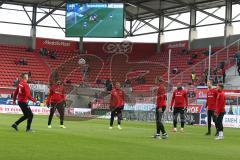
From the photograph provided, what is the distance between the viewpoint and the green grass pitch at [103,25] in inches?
1987

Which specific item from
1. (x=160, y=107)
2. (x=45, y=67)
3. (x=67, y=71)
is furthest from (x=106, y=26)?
(x=160, y=107)

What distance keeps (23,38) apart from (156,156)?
56054 mm

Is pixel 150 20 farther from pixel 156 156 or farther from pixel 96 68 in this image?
pixel 156 156

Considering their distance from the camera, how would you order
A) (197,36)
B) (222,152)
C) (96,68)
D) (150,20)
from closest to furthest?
(222,152)
(96,68)
(197,36)
(150,20)

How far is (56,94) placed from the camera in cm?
2462

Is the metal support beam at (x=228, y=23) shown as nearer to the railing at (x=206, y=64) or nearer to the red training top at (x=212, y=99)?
the railing at (x=206, y=64)

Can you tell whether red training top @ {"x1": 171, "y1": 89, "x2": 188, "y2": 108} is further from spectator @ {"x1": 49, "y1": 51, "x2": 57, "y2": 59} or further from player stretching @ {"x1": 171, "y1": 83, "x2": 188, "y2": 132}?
spectator @ {"x1": 49, "y1": 51, "x2": 57, "y2": 59}

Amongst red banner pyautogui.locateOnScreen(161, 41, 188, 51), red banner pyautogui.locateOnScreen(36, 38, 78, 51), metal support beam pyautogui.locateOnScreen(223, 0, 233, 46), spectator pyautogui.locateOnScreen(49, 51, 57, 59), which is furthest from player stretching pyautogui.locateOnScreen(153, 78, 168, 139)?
red banner pyautogui.locateOnScreen(36, 38, 78, 51)

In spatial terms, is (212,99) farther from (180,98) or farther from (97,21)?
(97,21)

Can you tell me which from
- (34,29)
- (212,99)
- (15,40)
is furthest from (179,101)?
(15,40)

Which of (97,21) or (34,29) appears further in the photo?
(34,29)

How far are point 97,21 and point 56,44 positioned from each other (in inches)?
735

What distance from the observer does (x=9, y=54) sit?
63781mm

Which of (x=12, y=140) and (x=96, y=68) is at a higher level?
(x=96, y=68)
